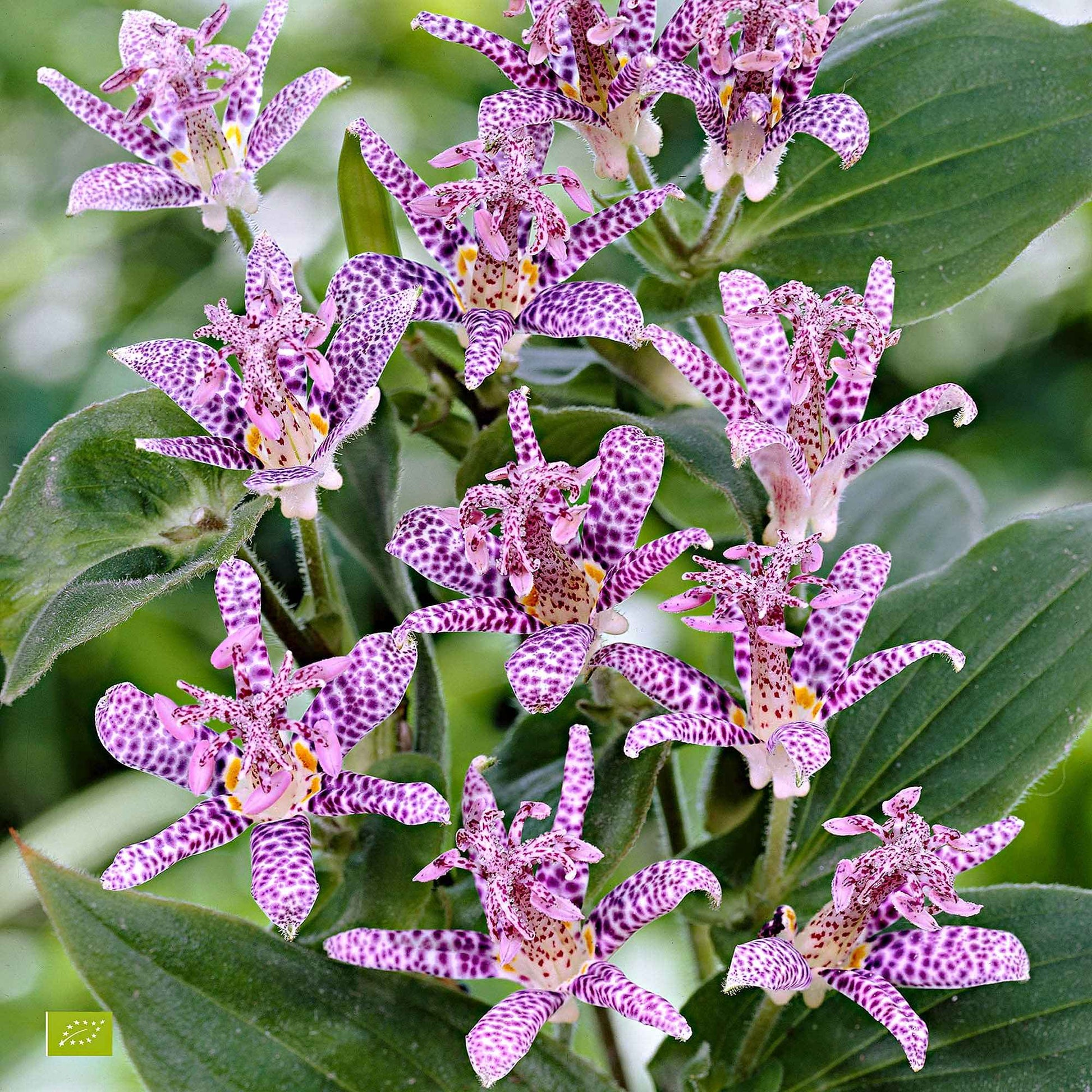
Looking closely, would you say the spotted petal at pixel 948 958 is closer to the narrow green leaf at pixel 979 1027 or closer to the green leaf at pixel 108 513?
the narrow green leaf at pixel 979 1027

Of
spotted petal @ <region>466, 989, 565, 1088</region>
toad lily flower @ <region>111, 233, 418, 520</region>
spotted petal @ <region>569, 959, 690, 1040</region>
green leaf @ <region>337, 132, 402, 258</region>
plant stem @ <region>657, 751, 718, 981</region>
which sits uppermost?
green leaf @ <region>337, 132, 402, 258</region>

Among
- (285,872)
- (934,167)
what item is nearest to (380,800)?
(285,872)

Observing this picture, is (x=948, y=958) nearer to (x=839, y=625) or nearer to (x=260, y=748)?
(x=839, y=625)

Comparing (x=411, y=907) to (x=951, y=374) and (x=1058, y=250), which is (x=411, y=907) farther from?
(x=1058, y=250)

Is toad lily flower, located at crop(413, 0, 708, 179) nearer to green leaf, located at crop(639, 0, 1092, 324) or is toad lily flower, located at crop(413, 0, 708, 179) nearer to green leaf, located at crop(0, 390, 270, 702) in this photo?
green leaf, located at crop(639, 0, 1092, 324)

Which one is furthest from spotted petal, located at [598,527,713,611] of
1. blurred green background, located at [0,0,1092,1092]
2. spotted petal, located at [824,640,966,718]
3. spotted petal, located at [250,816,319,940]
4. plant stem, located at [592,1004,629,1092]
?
blurred green background, located at [0,0,1092,1092]

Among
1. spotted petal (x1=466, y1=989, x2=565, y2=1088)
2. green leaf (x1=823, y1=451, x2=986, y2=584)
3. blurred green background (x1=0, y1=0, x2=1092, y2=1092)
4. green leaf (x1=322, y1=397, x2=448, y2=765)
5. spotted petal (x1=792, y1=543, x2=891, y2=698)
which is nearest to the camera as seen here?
spotted petal (x1=466, y1=989, x2=565, y2=1088)
